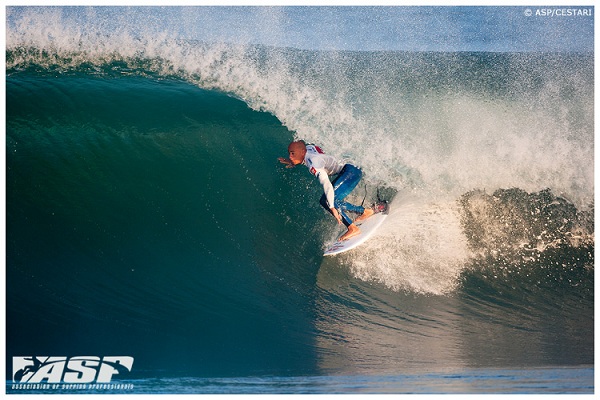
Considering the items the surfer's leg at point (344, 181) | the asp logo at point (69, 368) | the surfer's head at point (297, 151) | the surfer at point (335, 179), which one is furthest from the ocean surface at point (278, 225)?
the surfer's head at point (297, 151)

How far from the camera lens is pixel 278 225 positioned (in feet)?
17.3

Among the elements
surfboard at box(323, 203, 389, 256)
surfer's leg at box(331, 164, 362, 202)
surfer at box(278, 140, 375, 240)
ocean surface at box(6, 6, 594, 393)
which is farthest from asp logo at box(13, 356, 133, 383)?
surfer's leg at box(331, 164, 362, 202)

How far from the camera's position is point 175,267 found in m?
4.86

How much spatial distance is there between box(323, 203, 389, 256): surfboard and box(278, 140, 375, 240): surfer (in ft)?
0.17

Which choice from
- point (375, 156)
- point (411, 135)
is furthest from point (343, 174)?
point (411, 135)

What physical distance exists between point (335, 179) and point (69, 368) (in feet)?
10.3

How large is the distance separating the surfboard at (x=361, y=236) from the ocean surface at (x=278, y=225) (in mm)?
243

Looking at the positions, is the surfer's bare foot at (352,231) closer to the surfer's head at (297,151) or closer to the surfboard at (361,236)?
the surfboard at (361,236)

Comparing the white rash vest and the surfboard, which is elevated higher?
the white rash vest

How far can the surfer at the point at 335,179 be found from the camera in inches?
169

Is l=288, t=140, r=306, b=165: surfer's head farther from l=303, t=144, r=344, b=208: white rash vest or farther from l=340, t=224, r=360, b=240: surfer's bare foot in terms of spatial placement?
l=340, t=224, r=360, b=240: surfer's bare foot

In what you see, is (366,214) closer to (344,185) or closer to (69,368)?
(344,185)

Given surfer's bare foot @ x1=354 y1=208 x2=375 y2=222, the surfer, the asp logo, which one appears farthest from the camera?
surfer's bare foot @ x1=354 y1=208 x2=375 y2=222

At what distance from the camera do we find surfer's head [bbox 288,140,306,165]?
4.23m
